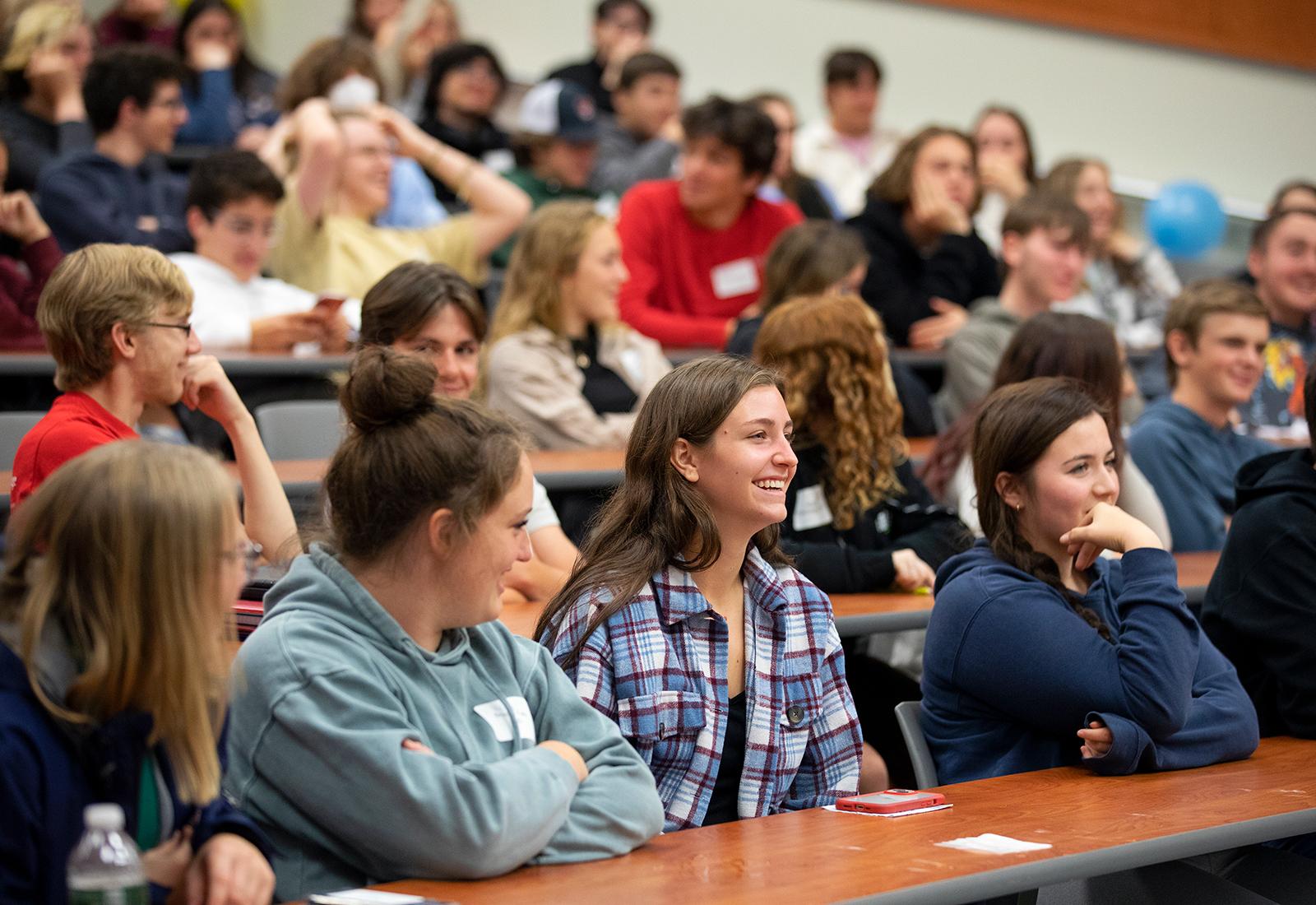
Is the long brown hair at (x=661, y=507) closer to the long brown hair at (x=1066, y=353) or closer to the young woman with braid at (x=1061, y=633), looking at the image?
the young woman with braid at (x=1061, y=633)

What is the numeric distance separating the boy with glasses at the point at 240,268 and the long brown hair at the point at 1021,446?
93.3 inches

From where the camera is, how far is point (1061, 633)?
7.71 feet

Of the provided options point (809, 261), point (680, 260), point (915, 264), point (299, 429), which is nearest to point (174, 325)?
point (299, 429)

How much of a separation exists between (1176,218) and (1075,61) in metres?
1.55

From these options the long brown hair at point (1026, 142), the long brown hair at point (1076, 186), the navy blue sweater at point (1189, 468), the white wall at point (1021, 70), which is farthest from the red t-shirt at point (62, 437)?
the white wall at point (1021, 70)

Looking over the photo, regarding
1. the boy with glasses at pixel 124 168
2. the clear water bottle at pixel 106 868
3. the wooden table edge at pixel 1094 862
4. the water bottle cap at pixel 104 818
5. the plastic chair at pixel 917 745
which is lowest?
the plastic chair at pixel 917 745

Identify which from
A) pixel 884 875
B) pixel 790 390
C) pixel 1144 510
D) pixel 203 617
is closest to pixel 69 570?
pixel 203 617

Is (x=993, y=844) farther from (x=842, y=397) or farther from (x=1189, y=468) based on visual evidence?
(x=1189, y=468)

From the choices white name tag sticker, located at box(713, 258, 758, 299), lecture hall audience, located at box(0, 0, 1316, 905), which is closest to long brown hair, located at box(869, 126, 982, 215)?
lecture hall audience, located at box(0, 0, 1316, 905)

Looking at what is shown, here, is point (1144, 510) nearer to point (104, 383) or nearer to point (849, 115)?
point (104, 383)

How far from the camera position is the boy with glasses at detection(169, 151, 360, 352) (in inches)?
173

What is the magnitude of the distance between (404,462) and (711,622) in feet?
2.21

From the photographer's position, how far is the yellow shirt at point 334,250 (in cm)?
521

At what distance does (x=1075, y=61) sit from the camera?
28.3ft
